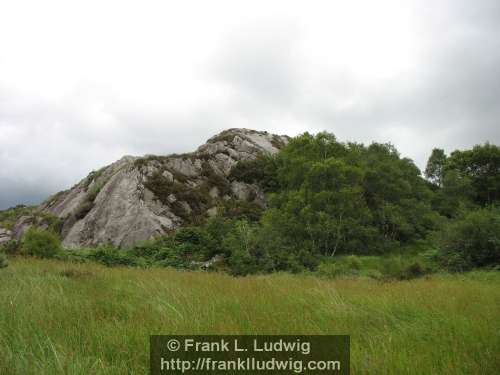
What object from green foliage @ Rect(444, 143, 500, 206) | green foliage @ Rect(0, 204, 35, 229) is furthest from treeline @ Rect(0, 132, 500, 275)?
green foliage @ Rect(0, 204, 35, 229)

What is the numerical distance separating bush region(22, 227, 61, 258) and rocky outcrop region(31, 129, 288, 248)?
26.5 ft

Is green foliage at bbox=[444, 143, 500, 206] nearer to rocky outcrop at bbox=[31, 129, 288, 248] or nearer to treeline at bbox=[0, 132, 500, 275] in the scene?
treeline at bbox=[0, 132, 500, 275]

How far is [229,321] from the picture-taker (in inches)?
180

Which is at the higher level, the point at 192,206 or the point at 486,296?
the point at 192,206

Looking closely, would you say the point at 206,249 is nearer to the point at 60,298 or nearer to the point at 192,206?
the point at 192,206

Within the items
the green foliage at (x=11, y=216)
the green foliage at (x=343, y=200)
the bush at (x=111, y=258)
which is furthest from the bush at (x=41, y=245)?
the green foliage at (x=11, y=216)

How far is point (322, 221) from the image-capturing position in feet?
78.5

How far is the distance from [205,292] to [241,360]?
3099 mm

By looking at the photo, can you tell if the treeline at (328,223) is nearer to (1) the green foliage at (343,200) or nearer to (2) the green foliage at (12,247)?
(1) the green foliage at (343,200)

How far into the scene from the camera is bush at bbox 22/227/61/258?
16.4 metres

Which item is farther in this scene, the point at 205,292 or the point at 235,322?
the point at 205,292

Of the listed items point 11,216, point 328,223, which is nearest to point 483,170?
point 328,223

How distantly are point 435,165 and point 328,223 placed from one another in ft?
113

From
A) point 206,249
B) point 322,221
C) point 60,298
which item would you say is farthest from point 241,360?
point 322,221
